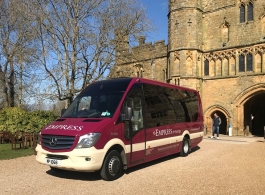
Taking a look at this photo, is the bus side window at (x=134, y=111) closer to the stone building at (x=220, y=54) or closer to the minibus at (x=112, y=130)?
the minibus at (x=112, y=130)

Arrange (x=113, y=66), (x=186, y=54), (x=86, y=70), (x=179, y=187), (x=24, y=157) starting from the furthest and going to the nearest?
(x=186, y=54) → (x=113, y=66) → (x=86, y=70) → (x=24, y=157) → (x=179, y=187)

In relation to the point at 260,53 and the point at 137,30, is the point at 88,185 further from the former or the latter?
the point at 260,53

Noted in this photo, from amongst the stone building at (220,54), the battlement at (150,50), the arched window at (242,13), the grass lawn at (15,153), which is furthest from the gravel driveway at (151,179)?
the battlement at (150,50)

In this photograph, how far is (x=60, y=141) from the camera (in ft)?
21.4

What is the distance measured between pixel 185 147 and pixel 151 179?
418cm

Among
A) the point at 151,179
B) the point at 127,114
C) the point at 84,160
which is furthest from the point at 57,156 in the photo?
the point at 151,179

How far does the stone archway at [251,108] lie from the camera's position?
66.3ft

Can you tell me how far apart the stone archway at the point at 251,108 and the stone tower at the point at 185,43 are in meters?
3.46

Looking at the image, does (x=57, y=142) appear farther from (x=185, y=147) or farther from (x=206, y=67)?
(x=206, y=67)

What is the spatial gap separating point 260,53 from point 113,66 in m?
10.8

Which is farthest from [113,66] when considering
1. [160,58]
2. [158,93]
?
[160,58]

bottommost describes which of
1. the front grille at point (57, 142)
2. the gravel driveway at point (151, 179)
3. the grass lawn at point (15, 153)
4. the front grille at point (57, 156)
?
the grass lawn at point (15, 153)

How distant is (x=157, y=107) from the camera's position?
342 inches

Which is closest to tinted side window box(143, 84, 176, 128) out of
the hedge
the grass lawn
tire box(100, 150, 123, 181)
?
tire box(100, 150, 123, 181)
